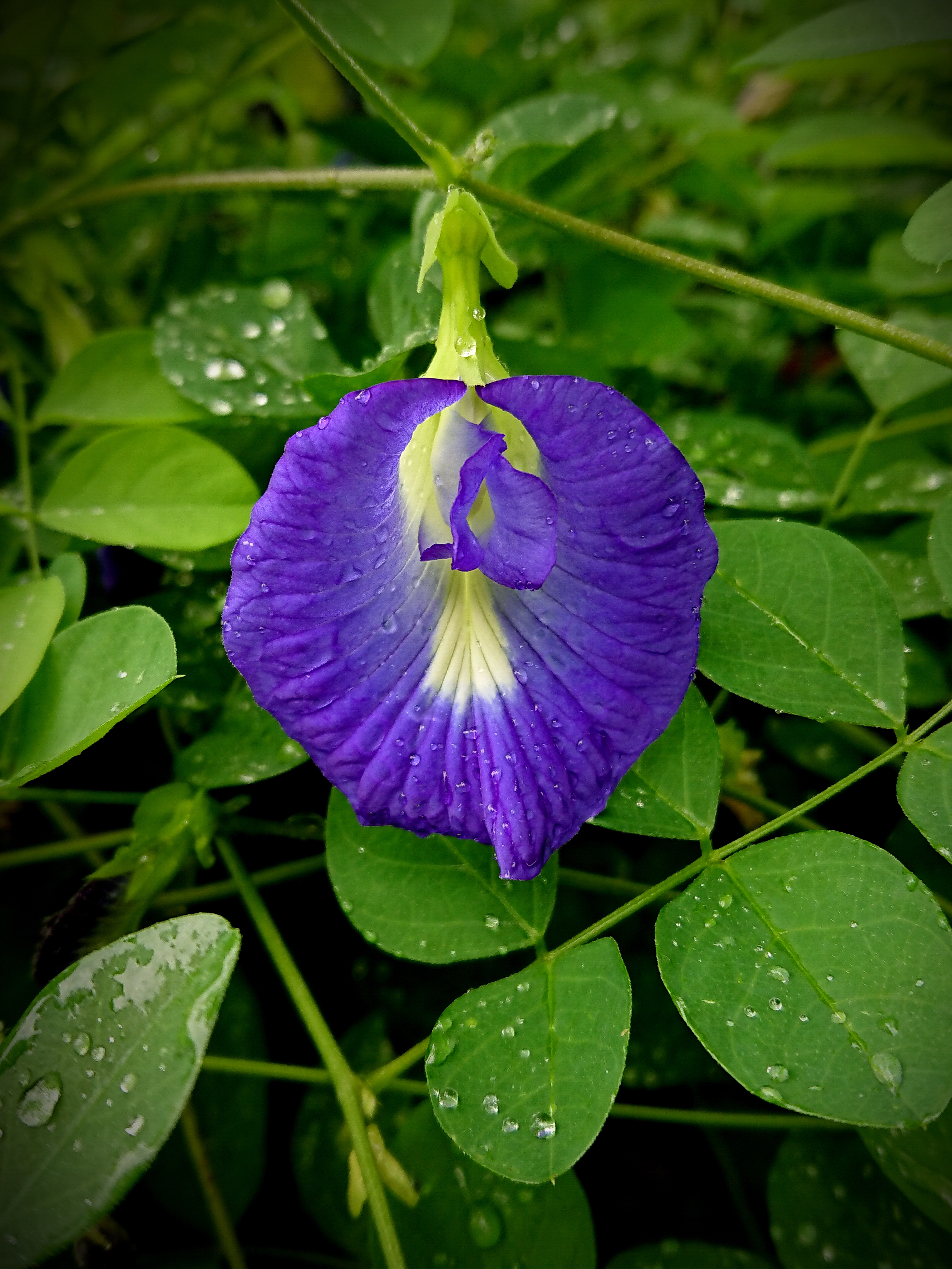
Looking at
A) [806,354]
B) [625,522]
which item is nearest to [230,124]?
[806,354]

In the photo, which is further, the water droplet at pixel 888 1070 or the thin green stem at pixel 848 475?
the thin green stem at pixel 848 475

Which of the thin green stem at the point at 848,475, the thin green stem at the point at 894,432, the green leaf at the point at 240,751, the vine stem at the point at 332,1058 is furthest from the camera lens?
the thin green stem at the point at 894,432

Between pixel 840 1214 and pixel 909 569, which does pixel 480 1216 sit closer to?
pixel 840 1214

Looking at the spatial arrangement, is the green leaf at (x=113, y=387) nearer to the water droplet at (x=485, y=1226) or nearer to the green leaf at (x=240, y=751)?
the green leaf at (x=240, y=751)

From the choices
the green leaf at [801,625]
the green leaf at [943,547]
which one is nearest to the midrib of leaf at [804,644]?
the green leaf at [801,625]

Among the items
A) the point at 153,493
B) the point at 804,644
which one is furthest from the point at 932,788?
the point at 153,493

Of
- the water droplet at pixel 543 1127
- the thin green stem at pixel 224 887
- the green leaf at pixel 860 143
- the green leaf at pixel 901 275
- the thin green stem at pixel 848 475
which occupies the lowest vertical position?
the water droplet at pixel 543 1127

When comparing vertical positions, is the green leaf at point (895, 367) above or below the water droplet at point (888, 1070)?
above
